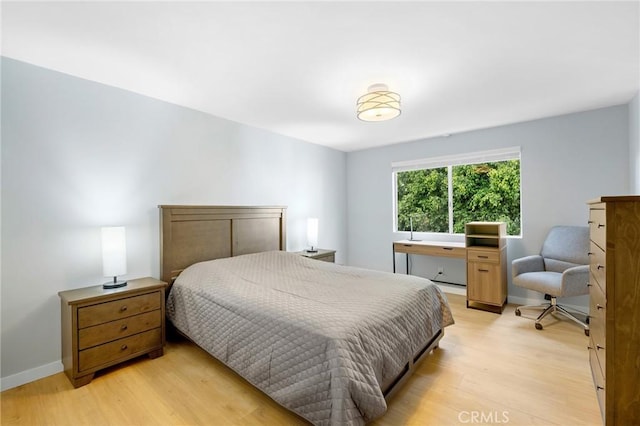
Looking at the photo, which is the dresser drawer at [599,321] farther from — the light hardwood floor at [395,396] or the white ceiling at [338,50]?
the white ceiling at [338,50]

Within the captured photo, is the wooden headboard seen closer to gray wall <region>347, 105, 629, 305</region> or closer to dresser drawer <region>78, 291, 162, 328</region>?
dresser drawer <region>78, 291, 162, 328</region>

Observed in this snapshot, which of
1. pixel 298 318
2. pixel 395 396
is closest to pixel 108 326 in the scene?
pixel 298 318

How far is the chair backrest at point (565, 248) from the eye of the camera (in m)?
2.99

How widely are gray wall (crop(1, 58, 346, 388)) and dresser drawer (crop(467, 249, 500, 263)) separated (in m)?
3.09

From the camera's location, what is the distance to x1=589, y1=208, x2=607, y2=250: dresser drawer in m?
1.44

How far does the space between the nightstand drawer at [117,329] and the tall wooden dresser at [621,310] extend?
299 centimetres

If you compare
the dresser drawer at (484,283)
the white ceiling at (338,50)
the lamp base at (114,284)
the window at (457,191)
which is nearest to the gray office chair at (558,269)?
the dresser drawer at (484,283)

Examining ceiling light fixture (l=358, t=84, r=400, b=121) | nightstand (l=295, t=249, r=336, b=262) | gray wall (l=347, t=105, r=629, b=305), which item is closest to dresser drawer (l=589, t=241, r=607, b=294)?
ceiling light fixture (l=358, t=84, r=400, b=121)

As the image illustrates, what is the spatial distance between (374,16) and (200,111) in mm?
2205

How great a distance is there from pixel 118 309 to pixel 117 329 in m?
0.15

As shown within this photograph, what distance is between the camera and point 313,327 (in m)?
1.51

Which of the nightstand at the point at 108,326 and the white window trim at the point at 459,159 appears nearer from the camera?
the nightstand at the point at 108,326

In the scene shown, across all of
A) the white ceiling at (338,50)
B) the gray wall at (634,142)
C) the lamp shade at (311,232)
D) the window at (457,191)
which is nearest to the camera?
the white ceiling at (338,50)

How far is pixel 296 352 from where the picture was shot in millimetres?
1502
